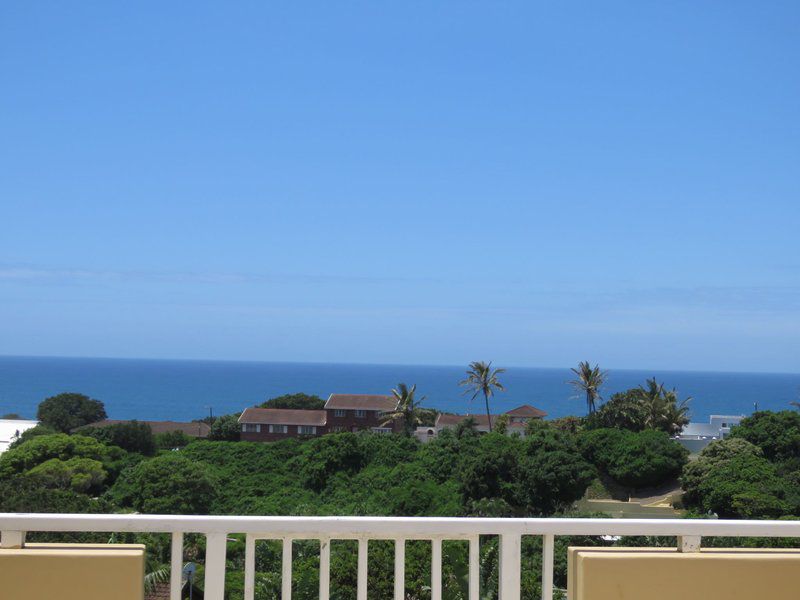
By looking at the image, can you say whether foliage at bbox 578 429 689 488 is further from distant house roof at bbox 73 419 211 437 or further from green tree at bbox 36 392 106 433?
green tree at bbox 36 392 106 433

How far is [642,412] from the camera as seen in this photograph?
38812 millimetres

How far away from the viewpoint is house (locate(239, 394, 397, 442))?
46.9 meters

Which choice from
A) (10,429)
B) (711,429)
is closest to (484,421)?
(711,429)

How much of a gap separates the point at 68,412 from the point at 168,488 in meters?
25.8

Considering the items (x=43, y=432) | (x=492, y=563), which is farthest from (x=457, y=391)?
(x=492, y=563)

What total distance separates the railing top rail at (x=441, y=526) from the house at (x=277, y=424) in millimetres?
45952

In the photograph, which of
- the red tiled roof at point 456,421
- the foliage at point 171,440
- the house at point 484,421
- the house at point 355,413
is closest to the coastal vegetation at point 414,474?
the foliage at point 171,440

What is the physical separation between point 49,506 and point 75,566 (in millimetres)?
20054

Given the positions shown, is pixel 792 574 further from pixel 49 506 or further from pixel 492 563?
pixel 49 506

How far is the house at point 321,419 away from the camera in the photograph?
4694cm

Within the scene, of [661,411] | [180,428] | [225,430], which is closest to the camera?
[661,411]

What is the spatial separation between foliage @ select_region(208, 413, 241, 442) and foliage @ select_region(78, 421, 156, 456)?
7.22 metres

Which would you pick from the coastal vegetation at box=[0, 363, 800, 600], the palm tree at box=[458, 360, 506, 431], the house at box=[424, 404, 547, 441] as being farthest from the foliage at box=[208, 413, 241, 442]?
the palm tree at box=[458, 360, 506, 431]

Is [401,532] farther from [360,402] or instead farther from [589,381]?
[360,402]
